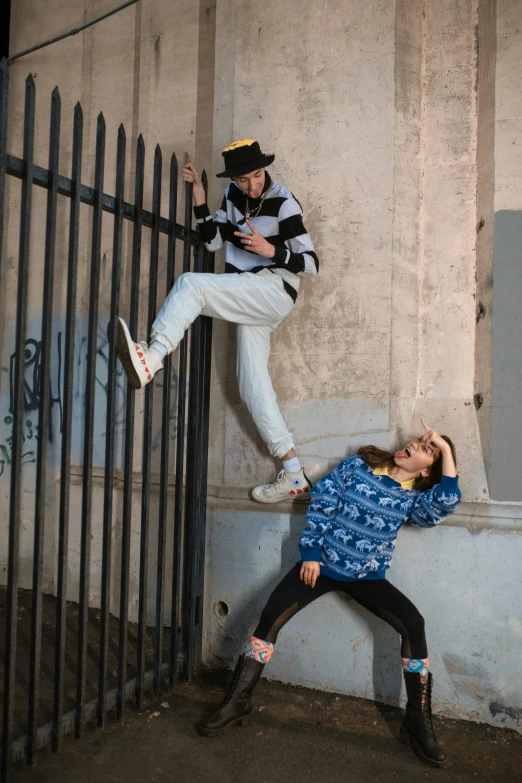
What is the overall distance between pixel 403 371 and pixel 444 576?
3.99 ft

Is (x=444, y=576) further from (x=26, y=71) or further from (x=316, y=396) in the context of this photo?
(x=26, y=71)

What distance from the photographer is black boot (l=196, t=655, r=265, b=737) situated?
11.9 feet

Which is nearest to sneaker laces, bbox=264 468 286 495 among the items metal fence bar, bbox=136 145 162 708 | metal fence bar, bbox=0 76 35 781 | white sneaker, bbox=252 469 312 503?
white sneaker, bbox=252 469 312 503

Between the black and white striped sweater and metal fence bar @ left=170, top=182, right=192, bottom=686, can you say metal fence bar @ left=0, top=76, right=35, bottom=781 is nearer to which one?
metal fence bar @ left=170, top=182, right=192, bottom=686

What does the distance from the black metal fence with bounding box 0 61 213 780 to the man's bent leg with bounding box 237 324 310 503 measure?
0.31 metres

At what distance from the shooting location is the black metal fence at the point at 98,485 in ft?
9.96

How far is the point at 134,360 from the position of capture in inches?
133

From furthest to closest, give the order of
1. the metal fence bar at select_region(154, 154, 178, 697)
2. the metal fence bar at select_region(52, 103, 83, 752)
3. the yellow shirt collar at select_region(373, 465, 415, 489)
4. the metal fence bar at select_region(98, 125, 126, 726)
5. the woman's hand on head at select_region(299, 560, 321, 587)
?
the metal fence bar at select_region(154, 154, 178, 697) < the yellow shirt collar at select_region(373, 465, 415, 489) < the woman's hand on head at select_region(299, 560, 321, 587) < the metal fence bar at select_region(98, 125, 126, 726) < the metal fence bar at select_region(52, 103, 83, 752)

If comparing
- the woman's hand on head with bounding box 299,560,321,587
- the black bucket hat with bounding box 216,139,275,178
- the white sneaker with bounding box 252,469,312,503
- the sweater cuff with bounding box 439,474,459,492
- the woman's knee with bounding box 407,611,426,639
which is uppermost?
the black bucket hat with bounding box 216,139,275,178

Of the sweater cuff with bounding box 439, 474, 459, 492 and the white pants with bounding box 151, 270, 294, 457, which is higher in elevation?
the white pants with bounding box 151, 270, 294, 457

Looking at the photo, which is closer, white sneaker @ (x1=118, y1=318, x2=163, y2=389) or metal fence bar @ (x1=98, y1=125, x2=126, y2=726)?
white sneaker @ (x1=118, y1=318, x2=163, y2=389)

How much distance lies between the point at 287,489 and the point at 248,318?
1.06 metres

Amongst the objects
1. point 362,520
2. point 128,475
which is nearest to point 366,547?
point 362,520

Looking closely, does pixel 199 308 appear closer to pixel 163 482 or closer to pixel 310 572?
pixel 163 482
